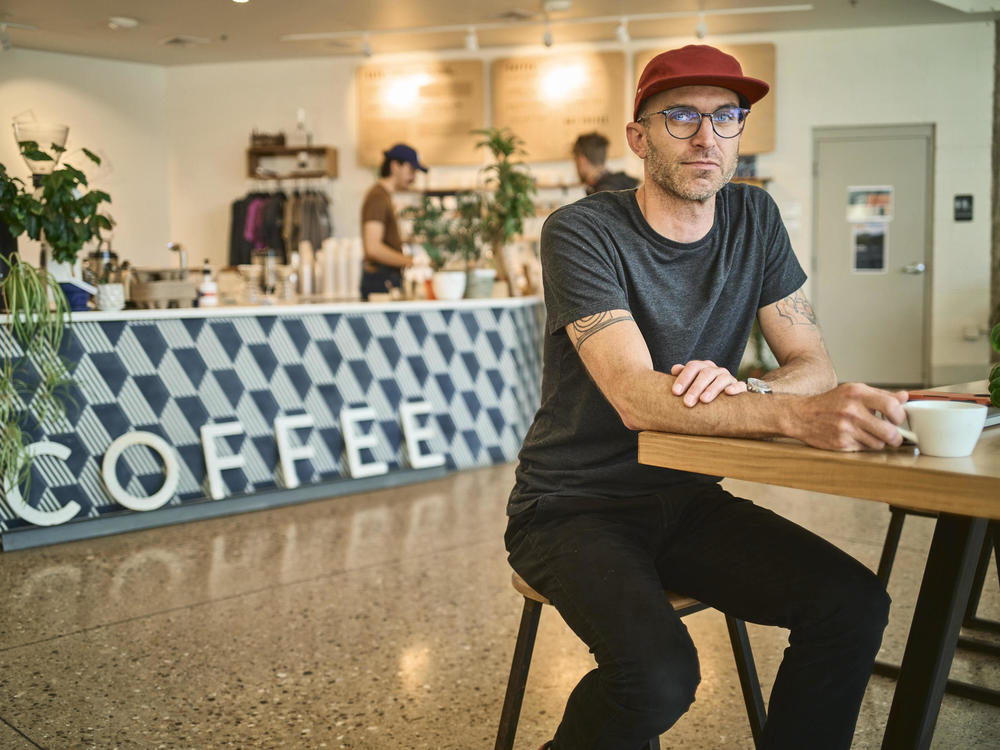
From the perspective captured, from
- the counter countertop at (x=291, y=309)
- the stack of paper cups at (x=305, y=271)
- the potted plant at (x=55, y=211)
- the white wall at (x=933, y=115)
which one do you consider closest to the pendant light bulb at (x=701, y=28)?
the white wall at (x=933, y=115)

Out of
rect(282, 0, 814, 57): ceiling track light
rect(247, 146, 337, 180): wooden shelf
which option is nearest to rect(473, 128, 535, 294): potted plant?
rect(282, 0, 814, 57): ceiling track light

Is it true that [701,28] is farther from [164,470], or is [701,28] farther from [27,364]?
[27,364]

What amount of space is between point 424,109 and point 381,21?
42.0 inches

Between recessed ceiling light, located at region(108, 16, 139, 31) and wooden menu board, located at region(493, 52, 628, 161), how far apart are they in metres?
3.05

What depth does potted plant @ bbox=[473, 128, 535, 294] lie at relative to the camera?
5.20 m

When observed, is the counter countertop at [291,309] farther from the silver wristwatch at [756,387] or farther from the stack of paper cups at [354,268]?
the silver wristwatch at [756,387]

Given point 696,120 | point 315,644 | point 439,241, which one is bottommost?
point 315,644

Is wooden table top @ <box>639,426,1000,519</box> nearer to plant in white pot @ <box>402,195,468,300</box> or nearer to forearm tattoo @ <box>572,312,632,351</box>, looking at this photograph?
forearm tattoo @ <box>572,312,632,351</box>

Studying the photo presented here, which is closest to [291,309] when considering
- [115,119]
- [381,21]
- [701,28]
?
Result: [381,21]

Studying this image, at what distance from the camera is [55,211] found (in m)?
3.76

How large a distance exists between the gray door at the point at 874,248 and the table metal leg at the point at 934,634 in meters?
7.32

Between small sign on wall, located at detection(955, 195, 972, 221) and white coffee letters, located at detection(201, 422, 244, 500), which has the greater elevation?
small sign on wall, located at detection(955, 195, 972, 221)

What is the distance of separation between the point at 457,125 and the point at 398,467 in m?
4.68

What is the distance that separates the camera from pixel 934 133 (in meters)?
8.06
